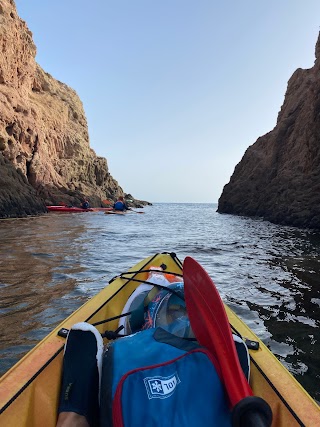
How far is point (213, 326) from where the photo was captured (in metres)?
1.92

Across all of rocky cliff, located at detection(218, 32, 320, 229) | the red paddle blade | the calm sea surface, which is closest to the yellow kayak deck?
the red paddle blade

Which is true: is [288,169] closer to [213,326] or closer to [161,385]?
[213,326]

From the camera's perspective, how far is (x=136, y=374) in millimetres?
1641

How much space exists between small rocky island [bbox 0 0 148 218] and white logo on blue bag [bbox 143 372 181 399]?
18.7 m

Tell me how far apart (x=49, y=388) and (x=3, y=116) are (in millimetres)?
26187

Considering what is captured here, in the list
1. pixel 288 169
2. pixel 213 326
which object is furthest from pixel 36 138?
pixel 213 326

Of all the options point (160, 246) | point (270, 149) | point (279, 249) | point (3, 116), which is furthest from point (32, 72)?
point (279, 249)

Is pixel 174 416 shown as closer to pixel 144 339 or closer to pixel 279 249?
pixel 144 339

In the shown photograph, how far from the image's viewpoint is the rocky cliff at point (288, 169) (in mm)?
19266

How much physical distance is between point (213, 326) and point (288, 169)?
25.1 metres

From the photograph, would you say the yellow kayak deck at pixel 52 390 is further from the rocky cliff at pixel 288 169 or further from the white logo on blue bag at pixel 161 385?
the rocky cliff at pixel 288 169

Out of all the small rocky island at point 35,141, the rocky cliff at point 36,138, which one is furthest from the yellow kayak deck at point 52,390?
the rocky cliff at point 36,138

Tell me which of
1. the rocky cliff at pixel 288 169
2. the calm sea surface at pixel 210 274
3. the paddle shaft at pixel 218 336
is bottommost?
the calm sea surface at pixel 210 274

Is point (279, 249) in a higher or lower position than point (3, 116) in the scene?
lower
